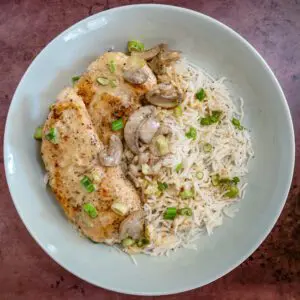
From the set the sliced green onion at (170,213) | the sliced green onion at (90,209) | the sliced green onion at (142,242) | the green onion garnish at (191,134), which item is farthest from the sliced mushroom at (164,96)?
the sliced green onion at (142,242)

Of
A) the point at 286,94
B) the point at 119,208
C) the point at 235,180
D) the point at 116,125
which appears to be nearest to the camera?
the point at 119,208

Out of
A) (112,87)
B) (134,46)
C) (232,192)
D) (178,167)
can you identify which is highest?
(134,46)

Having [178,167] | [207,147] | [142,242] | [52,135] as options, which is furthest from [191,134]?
[52,135]

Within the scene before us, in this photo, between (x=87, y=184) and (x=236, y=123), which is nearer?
(x=87, y=184)

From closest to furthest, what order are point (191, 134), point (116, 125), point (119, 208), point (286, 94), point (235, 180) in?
point (119, 208) < point (116, 125) < point (191, 134) < point (235, 180) < point (286, 94)

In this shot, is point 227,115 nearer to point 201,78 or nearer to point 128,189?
point 201,78

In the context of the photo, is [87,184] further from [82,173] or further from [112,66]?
[112,66]

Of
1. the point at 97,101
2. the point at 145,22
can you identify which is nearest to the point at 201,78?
the point at 145,22

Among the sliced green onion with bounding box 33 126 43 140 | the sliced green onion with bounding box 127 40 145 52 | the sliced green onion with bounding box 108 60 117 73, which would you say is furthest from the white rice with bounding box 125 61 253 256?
the sliced green onion with bounding box 33 126 43 140
